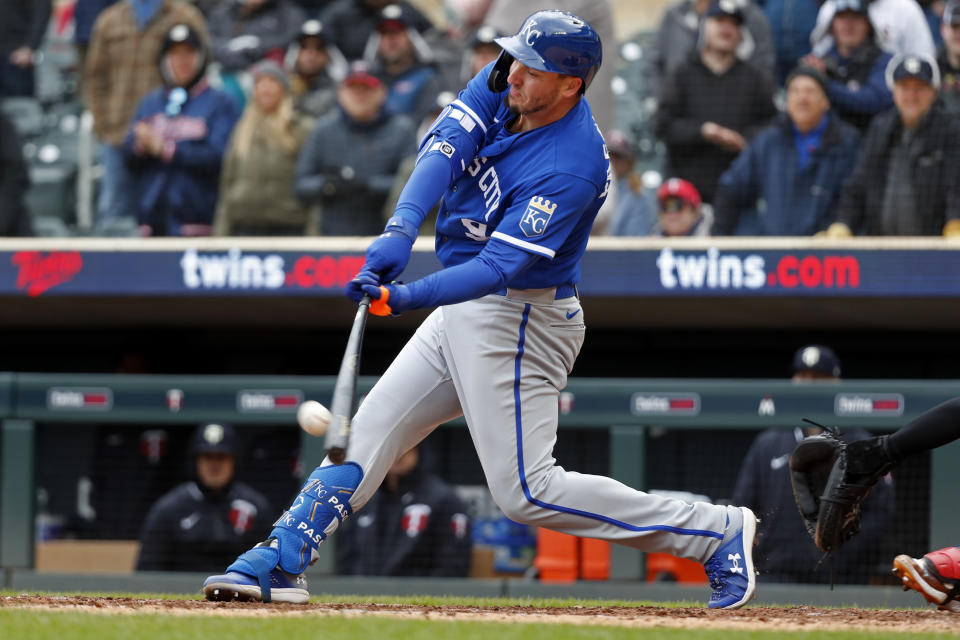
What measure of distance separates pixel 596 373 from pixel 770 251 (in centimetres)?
197

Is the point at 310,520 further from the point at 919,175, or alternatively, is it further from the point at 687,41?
the point at 687,41

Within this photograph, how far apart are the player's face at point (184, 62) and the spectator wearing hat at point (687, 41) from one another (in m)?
2.62

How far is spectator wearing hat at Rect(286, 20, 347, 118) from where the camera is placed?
25.6ft

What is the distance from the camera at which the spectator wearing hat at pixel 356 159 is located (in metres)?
7.47

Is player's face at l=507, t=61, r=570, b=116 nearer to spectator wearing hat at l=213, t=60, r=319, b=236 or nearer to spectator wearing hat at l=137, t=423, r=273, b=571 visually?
spectator wearing hat at l=137, t=423, r=273, b=571

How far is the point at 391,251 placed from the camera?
3201 mm

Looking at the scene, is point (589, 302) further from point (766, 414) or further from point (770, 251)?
point (766, 414)

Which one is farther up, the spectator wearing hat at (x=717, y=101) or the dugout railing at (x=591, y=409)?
the spectator wearing hat at (x=717, y=101)

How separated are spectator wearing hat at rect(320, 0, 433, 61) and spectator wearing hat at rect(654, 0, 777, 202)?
5.61 feet

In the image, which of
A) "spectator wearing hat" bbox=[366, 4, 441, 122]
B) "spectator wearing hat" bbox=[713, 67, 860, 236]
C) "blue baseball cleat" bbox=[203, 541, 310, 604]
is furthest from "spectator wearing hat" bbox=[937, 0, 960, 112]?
"blue baseball cleat" bbox=[203, 541, 310, 604]

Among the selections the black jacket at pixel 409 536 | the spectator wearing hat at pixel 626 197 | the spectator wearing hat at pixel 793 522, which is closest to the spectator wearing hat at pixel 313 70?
the spectator wearing hat at pixel 626 197

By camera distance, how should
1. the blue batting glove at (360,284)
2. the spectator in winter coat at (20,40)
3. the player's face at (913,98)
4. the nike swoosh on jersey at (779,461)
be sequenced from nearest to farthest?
the blue batting glove at (360,284) → the nike swoosh on jersey at (779,461) → the player's face at (913,98) → the spectator in winter coat at (20,40)

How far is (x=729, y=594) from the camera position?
361cm

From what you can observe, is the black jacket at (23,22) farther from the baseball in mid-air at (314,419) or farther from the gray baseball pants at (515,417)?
the baseball in mid-air at (314,419)
